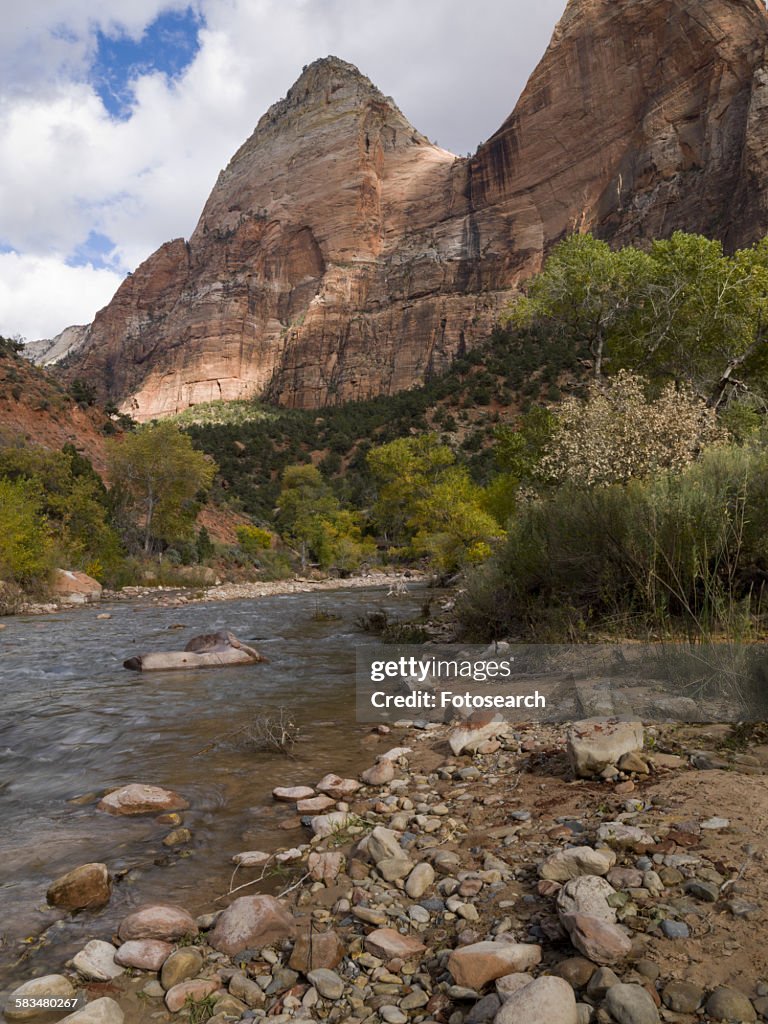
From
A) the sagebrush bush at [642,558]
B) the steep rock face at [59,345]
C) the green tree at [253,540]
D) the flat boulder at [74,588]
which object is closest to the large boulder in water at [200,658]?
the sagebrush bush at [642,558]

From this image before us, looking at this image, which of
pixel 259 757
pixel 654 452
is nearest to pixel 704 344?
pixel 654 452

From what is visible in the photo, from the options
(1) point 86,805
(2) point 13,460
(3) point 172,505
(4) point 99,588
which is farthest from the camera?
(3) point 172,505

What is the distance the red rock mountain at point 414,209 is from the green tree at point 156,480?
180ft

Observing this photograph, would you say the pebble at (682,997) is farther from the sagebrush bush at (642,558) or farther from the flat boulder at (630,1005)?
the sagebrush bush at (642,558)

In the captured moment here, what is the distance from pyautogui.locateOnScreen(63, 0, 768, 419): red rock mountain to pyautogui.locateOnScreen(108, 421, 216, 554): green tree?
5487 cm

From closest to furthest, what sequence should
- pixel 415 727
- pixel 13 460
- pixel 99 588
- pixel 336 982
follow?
1. pixel 336 982
2. pixel 415 727
3. pixel 99 588
4. pixel 13 460

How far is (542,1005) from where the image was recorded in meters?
1.71

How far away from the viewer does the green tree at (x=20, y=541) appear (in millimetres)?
18281

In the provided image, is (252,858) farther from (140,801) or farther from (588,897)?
(588,897)

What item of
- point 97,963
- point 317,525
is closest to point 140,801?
point 97,963

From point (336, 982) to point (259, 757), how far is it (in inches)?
117

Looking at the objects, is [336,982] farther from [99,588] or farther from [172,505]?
[172,505]

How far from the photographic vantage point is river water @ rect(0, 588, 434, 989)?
A: 2.92m

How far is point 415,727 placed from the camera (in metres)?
5.74
